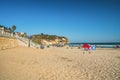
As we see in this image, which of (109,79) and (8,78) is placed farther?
(109,79)

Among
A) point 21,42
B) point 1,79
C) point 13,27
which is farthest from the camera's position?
point 13,27

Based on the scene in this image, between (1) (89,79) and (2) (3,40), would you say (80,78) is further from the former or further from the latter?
(2) (3,40)

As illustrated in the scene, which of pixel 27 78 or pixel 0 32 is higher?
pixel 0 32

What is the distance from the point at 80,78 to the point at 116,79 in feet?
7.37

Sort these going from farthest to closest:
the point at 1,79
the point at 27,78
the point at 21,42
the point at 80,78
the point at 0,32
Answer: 1. the point at 21,42
2. the point at 0,32
3. the point at 80,78
4. the point at 27,78
5. the point at 1,79

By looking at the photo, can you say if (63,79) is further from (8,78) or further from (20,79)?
(8,78)

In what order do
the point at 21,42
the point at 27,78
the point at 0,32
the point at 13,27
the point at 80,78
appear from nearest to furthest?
the point at 27,78 → the point at 80,78 → the point at 0,32 → the point at 21,42 → the point at 13,27

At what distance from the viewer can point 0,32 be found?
868 inches

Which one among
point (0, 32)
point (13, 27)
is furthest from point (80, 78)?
point (13, 27)

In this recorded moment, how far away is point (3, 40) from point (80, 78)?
18.0m

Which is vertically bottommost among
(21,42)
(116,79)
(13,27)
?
(116,79)

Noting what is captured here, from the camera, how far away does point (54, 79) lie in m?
8.45

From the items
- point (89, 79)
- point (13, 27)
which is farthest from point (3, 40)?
point (13, 27)

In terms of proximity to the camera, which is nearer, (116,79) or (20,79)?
(20,79)
